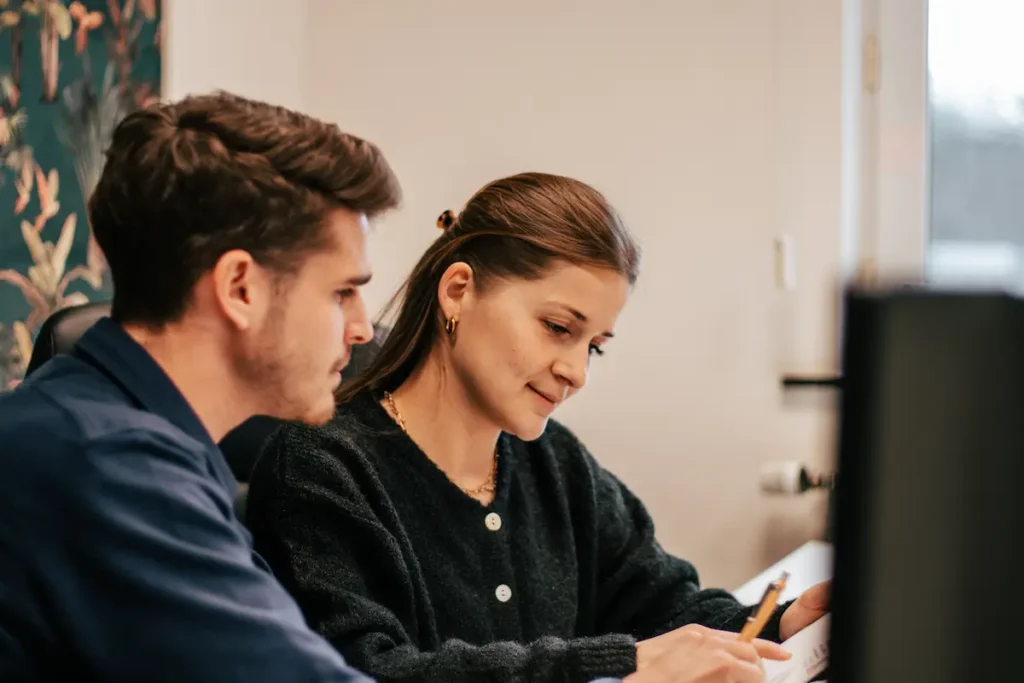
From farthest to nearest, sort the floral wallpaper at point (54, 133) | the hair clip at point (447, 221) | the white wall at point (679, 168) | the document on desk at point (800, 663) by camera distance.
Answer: the white wall at point (679, 168) < the floral wallpaper at point (54, 133) < the hair clip at point (447, 221) < the document on desk at point (800, 663)

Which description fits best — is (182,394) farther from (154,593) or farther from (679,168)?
(679,168)

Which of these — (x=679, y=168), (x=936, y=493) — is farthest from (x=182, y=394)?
(x=679, y=168)

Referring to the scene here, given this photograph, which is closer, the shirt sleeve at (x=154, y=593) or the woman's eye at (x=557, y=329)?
the shirt sleeve at (x=154, y=593)

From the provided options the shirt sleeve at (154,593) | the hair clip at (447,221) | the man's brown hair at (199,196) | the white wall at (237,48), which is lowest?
the shirt sleeve at (154,593)

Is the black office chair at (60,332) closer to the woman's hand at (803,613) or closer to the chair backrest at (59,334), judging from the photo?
the chair backrest at (59,334)

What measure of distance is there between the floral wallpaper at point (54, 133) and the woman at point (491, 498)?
0.94m

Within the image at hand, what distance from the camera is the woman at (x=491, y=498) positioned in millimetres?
1197

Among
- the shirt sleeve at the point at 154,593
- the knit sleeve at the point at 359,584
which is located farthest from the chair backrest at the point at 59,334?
the shirt sleeve at the point at 154,593

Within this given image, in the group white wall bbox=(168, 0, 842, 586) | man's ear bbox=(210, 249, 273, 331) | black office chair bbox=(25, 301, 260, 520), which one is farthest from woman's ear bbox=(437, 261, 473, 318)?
white wall bbox=(168, 0, 842, 586)

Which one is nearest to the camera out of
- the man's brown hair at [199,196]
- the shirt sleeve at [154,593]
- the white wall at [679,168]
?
the shirt sleeve at [154,593]

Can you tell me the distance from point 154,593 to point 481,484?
71 cm

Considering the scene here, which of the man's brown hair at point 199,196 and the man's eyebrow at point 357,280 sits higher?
the man's brown hair at point 199,196

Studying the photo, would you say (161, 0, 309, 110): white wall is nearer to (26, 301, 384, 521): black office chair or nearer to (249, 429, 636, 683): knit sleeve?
(26, 301, 384, 521): black office chair

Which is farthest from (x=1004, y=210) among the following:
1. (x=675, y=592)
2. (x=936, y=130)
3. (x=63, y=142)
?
(x=63, y=142)
